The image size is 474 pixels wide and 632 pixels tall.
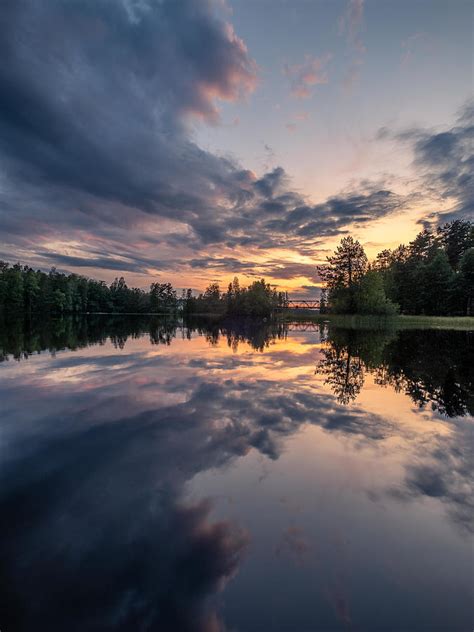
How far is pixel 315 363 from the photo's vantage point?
58.5 ft

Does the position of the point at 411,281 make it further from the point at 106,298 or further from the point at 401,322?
the point at 106,298

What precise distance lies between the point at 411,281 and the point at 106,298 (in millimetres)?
138143

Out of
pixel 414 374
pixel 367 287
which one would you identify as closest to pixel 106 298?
pixel 367 287

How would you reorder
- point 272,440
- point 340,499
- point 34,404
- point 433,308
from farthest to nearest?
point 433,308
point 34,404
point 272,440
point 340,499

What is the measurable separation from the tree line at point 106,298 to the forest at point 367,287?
34 centimetres

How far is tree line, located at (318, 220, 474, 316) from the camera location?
60.7 m

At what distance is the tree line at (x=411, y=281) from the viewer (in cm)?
6069

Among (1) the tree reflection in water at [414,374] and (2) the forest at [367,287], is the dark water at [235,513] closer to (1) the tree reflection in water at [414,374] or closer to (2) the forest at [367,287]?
(1) the tree reflection in water at [414,374]

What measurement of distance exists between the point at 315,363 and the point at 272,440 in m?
11.2

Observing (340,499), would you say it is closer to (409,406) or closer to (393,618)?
(393,618)

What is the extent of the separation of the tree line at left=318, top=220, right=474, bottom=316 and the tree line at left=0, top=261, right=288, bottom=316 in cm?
4765

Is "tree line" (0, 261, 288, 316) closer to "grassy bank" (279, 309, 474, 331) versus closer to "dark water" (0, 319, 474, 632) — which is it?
"grassy bank" (279, 309, 474, 331)

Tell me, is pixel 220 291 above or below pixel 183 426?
above

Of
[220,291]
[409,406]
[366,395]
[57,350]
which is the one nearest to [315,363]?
[366,395]
